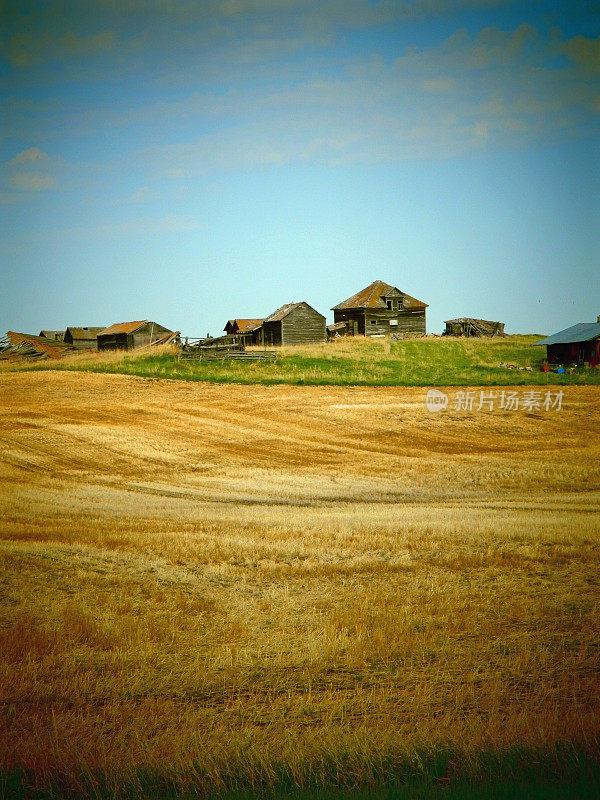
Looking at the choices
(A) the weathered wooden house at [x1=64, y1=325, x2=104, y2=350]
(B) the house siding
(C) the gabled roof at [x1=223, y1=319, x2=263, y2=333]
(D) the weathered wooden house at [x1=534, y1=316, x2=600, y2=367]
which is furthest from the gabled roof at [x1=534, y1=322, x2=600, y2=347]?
(A) the weathered wooden house at [x1=64, y1=325, x2=104, y2=350]

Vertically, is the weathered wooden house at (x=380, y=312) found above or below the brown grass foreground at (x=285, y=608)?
above

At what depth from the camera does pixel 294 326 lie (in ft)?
171

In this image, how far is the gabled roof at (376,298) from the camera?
6047 centimetres

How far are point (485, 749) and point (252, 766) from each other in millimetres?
1819

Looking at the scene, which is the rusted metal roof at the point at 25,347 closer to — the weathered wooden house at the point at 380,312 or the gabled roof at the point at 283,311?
the gabled roof at the point at 283,311

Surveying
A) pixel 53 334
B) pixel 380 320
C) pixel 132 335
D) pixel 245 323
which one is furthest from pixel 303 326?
pixel 53 334

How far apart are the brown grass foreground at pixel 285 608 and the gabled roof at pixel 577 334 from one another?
64.1 feet

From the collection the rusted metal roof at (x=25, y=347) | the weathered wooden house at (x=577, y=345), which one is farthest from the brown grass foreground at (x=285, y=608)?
the rusted metal roof at (x=25, y=347)

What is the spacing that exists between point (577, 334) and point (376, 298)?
2524cm

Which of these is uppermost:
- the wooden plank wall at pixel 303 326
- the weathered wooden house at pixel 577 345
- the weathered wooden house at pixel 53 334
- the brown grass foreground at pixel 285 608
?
the weathered wooden house at pixel 53 334

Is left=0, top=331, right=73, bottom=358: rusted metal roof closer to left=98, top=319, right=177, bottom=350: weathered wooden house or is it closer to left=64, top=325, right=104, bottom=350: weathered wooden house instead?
left=98, top=319, right=177, bottom=350: weathered wooden house

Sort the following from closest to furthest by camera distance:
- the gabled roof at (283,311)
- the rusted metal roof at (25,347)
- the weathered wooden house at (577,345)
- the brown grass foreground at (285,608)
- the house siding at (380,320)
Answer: the brown grass foreground at (285,608), the weathered wooden house at (577,345), the rusted metal roof at (25,347), the gabled roof at (283,311), the house siding at (380,320)

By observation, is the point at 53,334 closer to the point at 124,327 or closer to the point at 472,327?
the point at 124,327

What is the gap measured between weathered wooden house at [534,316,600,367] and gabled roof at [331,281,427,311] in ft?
73.2
